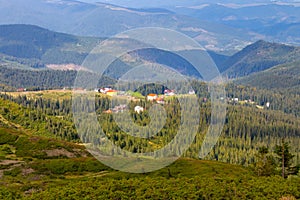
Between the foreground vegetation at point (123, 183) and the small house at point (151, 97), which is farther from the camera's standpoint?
the small house at point (151, 97)

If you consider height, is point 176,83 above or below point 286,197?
above

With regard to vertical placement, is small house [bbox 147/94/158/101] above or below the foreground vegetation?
above

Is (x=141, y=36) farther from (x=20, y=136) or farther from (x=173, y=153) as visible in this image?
(x=20, y=136)

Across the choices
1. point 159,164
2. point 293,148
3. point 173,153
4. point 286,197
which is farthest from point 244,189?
point 293,148

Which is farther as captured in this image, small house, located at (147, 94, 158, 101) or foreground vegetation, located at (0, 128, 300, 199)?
small house, located at (147, 94, 158, 101)

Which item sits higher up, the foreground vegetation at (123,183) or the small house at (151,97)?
the small house at (151,97)

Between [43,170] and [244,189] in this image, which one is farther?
[43,170]

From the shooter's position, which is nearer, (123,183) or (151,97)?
(123,183)

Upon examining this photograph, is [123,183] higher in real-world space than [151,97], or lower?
lower

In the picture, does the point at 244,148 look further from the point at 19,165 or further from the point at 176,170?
the point at 19,165

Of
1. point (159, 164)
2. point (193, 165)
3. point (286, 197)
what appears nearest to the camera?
point (286, 197)

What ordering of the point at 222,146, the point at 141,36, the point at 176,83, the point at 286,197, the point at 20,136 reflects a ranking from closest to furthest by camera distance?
1. the point at 286,197
2. the point at 141,36
3. the point at 20,136
4. the point at 176,83
5. the point at 222,146
